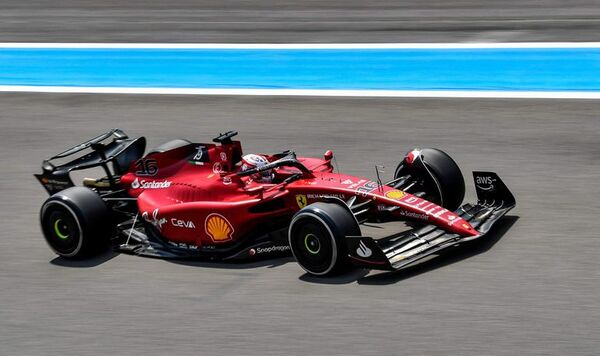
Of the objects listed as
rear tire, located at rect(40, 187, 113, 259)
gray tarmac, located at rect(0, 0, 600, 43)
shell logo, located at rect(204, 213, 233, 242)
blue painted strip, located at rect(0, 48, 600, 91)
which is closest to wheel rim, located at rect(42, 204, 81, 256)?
rear tire, located at rect(40, 187, 113, 259)

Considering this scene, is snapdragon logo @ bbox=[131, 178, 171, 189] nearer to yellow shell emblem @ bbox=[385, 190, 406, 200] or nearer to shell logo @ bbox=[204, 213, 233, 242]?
shell logo @ bbox=[204, 213, 233, 242]

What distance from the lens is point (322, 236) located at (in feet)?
26.1

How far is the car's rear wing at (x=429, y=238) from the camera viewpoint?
7855 mm

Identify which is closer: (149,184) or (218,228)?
(218,228)

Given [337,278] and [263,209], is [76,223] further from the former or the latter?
[337,278]

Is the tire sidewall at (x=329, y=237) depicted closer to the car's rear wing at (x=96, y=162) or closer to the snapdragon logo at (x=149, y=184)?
the snapdragon logo at (x=149, y=184)

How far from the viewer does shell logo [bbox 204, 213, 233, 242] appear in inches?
345

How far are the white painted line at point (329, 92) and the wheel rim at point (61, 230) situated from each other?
21.2 feet

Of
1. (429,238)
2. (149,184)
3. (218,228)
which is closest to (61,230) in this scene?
(149,184)

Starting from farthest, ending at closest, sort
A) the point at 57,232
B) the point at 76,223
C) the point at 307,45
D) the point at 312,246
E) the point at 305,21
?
the point at 305,21 → the point at 307,45 → the point at 57,232 → the point at 76,223 → the point at 312,246

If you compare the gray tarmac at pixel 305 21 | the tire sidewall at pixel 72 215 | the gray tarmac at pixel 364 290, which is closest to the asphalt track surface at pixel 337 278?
the gray tarmac at pixel 364 290

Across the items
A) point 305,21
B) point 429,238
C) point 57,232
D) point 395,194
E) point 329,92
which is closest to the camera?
point 429,238

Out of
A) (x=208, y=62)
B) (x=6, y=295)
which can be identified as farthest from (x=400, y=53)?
(x=6, y=295)

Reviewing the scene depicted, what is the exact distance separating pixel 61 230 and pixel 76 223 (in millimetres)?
284
